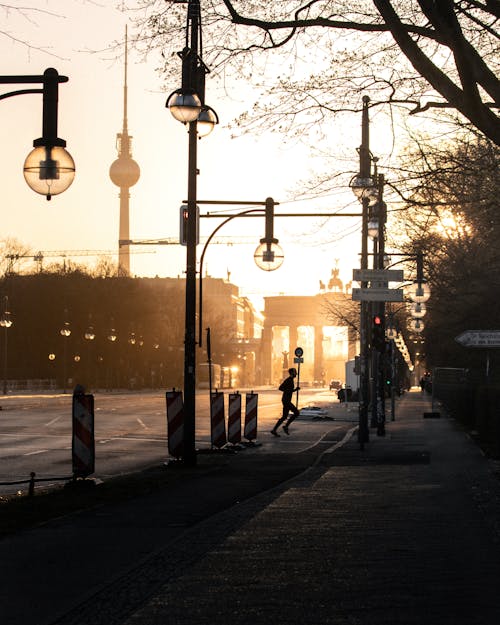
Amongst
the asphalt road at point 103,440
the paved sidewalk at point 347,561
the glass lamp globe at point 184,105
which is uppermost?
the glass lamp globe at point 184,105

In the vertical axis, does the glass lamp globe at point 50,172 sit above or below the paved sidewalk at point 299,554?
above

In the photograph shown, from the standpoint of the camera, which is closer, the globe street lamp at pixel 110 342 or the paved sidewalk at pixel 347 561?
the paved sidewalk at pixel 347 561

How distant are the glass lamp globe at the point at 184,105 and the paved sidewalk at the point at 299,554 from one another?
5.77 m

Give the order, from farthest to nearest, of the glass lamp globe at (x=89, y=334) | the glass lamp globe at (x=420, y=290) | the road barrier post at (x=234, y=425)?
1. the glass lamp globe at (x=89, y=334)
2. the glass lamp globe at (x=420, y=290)
3. the road barrier post at (x=234, y=425)

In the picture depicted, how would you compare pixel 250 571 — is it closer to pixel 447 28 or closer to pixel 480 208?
pixel 447 28

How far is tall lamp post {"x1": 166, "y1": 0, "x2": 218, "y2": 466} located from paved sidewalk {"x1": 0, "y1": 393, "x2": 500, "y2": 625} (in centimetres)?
374

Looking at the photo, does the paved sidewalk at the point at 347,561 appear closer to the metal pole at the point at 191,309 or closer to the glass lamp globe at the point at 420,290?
the metal pole at the point at 191,309

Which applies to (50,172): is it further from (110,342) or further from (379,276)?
(110,342)

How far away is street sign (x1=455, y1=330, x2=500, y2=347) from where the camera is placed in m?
28.5

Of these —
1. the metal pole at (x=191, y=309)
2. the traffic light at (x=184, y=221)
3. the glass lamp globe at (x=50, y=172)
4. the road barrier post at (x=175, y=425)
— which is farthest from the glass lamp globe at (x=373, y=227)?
the glass lamp globe at (x=50, y=172)

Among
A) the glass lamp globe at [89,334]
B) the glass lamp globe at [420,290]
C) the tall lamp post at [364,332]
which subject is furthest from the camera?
the glass lamp globe at [89,334]

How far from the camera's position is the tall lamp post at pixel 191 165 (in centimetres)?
2138

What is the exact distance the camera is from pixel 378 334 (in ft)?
126

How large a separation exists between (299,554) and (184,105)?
39.7 feet
